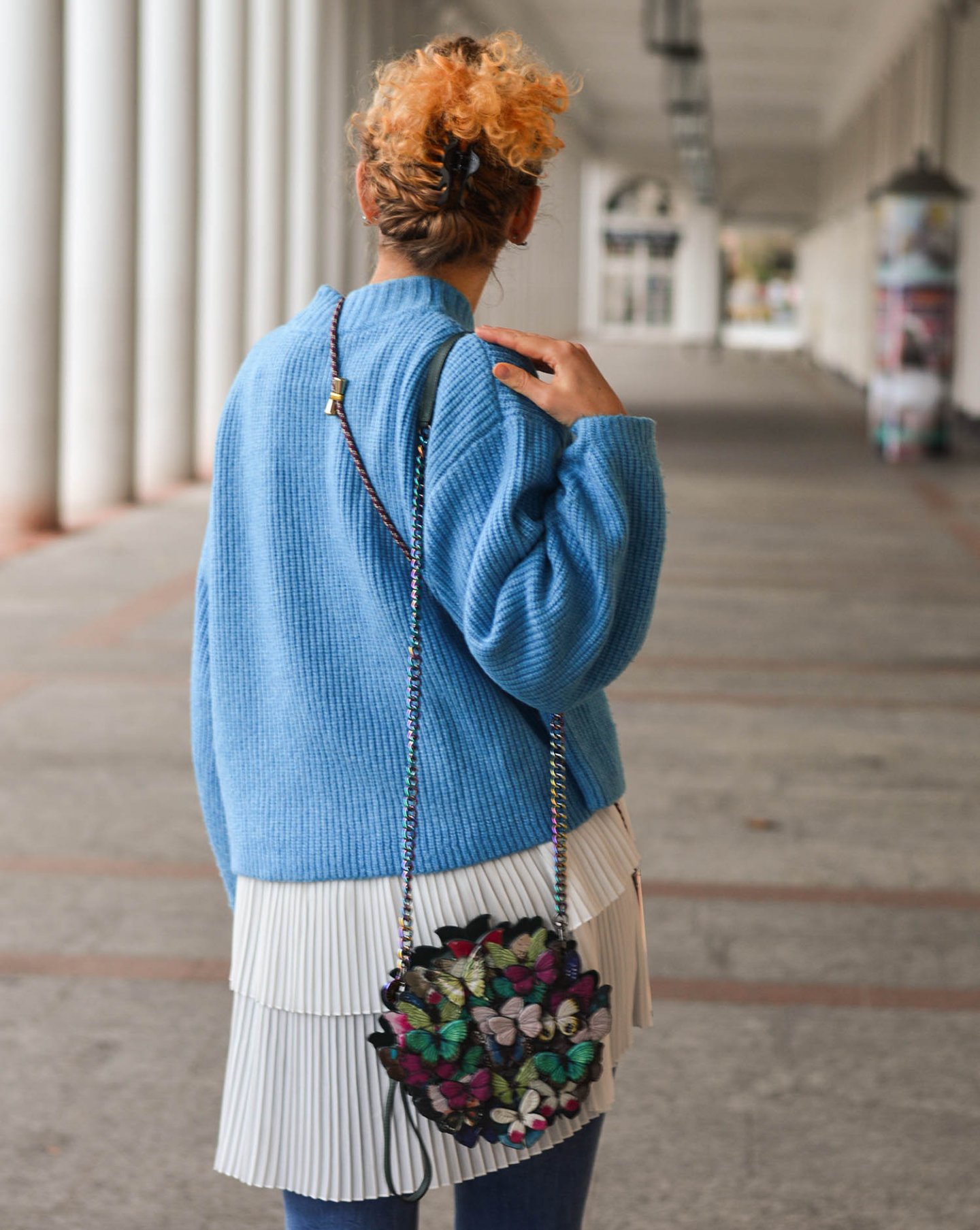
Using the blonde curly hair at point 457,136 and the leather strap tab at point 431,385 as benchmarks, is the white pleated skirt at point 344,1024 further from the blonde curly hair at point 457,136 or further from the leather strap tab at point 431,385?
the blonde curly hair at point 457,136

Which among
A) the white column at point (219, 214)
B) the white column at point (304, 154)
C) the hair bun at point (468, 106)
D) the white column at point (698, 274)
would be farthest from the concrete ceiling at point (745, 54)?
the hair bun at point (468, 106)

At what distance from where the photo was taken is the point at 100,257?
11.2 metres

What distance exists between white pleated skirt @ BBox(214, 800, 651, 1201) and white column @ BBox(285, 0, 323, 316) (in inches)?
628

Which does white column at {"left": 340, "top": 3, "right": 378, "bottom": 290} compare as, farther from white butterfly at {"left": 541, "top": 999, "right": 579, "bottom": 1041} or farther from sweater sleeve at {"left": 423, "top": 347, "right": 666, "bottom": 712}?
white butterfly at {"left": 541, "top": 999, "right": 579, "bottom": 1041}

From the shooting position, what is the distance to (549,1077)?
1508 millimetres

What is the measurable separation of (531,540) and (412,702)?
0.19m

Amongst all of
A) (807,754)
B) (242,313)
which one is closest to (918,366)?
(242,313)

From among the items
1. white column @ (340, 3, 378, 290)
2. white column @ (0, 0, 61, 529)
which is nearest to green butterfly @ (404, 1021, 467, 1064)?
white column @ (0, 0, 61, 529)

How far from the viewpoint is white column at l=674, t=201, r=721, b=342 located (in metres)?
54.6

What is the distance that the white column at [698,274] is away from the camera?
179 ft

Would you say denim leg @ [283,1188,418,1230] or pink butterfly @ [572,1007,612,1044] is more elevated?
pink butterfly @ [572,1007,612,1044]

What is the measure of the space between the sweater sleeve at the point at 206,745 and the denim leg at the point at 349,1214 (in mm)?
310

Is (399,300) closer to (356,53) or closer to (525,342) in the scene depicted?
(525,342)

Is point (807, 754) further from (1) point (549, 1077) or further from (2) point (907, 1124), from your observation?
(1) point (549, 1077)
